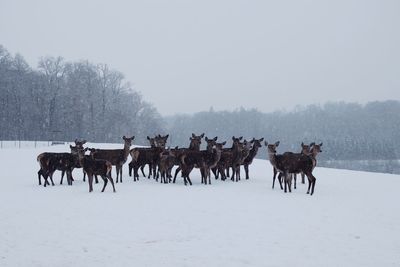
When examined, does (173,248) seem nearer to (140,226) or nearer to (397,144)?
(140,226)

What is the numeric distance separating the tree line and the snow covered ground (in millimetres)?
52046

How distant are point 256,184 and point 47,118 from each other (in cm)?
5745

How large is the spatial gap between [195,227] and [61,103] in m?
63.5

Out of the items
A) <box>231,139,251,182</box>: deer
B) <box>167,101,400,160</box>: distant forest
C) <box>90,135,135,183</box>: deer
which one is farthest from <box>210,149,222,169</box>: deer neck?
A: <box>167,101,400,160</box>: distant forest

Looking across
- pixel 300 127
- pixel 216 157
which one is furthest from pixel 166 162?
pixel 300 127

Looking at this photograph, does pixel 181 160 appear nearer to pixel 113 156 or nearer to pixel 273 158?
pixel 113 156

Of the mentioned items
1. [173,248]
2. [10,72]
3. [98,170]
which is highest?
[10,72]

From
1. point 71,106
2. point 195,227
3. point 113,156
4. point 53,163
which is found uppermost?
point 71,106

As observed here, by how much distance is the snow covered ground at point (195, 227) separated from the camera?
812 centimetres

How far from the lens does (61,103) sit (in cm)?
6850

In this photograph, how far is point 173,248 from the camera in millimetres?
8648

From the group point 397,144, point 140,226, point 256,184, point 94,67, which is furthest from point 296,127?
point 140,226

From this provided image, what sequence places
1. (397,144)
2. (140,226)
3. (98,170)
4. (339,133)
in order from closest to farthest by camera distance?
1. (140,226)
2. (98,170)
3. (397,144)
4. (339,133)

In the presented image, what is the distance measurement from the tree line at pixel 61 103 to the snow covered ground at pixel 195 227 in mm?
52046
